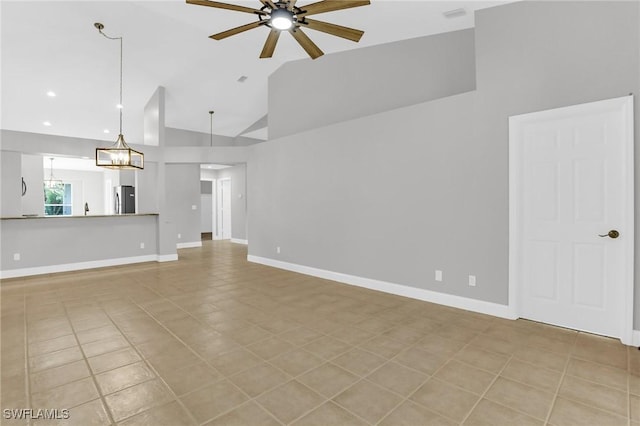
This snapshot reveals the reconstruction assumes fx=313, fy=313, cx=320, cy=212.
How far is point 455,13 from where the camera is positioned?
3689 mm

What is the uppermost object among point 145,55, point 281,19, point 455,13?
point 145,55

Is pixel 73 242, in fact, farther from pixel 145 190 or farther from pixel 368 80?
pixel 368 80

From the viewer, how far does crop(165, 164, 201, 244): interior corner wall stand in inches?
343

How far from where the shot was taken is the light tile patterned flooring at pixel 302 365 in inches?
73.5

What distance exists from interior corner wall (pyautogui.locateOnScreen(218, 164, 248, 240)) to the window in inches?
280

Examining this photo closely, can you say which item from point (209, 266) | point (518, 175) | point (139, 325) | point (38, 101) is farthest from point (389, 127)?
point (38, 101)

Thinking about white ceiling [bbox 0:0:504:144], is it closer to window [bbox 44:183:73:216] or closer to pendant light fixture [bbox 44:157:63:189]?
pendant light fixture [bbox 44:157:63:189]

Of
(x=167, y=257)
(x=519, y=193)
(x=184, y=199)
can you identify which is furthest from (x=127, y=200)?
(x=519, y=193)

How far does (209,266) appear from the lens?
644cm

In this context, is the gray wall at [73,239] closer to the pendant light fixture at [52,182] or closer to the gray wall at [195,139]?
the gray wall at [195,139]

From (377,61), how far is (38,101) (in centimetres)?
683

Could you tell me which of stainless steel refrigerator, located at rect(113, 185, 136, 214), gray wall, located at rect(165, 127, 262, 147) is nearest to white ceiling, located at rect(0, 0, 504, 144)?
gray wall, located at rect(165, 127, 262, 147)

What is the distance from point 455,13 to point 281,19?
241cm

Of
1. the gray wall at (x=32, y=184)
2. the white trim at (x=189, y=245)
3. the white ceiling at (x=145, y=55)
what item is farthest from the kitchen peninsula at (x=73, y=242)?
the gray wall at (x=32, y=184)
